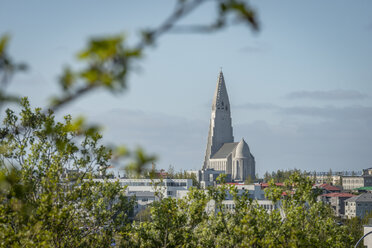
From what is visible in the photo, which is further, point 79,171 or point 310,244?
point 310,244

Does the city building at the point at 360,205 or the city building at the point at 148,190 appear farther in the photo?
the city building at the point at 360,205

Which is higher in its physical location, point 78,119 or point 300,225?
point 78,119

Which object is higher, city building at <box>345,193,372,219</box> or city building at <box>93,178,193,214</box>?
city building at <box>93,178,193,214</box>

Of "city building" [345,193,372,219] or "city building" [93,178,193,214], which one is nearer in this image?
"city building" [93,178,193,214]

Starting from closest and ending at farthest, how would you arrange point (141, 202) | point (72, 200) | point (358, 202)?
point (72, 200) → point (141, 202) → point (358, 202)

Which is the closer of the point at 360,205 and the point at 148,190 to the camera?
the point at 148,190

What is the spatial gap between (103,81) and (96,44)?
11.8 inches

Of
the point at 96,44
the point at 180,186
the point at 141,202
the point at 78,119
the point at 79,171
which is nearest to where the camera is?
the point at 96,44

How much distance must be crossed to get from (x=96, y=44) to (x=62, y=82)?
0.71 metres

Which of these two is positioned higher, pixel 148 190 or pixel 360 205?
pixel 148 190

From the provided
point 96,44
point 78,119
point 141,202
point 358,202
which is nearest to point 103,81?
point 96,44

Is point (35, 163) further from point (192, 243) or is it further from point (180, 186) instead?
point (180, 186)

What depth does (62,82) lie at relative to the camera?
12.1ft

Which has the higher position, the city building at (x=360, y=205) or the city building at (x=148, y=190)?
the city building at (x=148, y=190)
